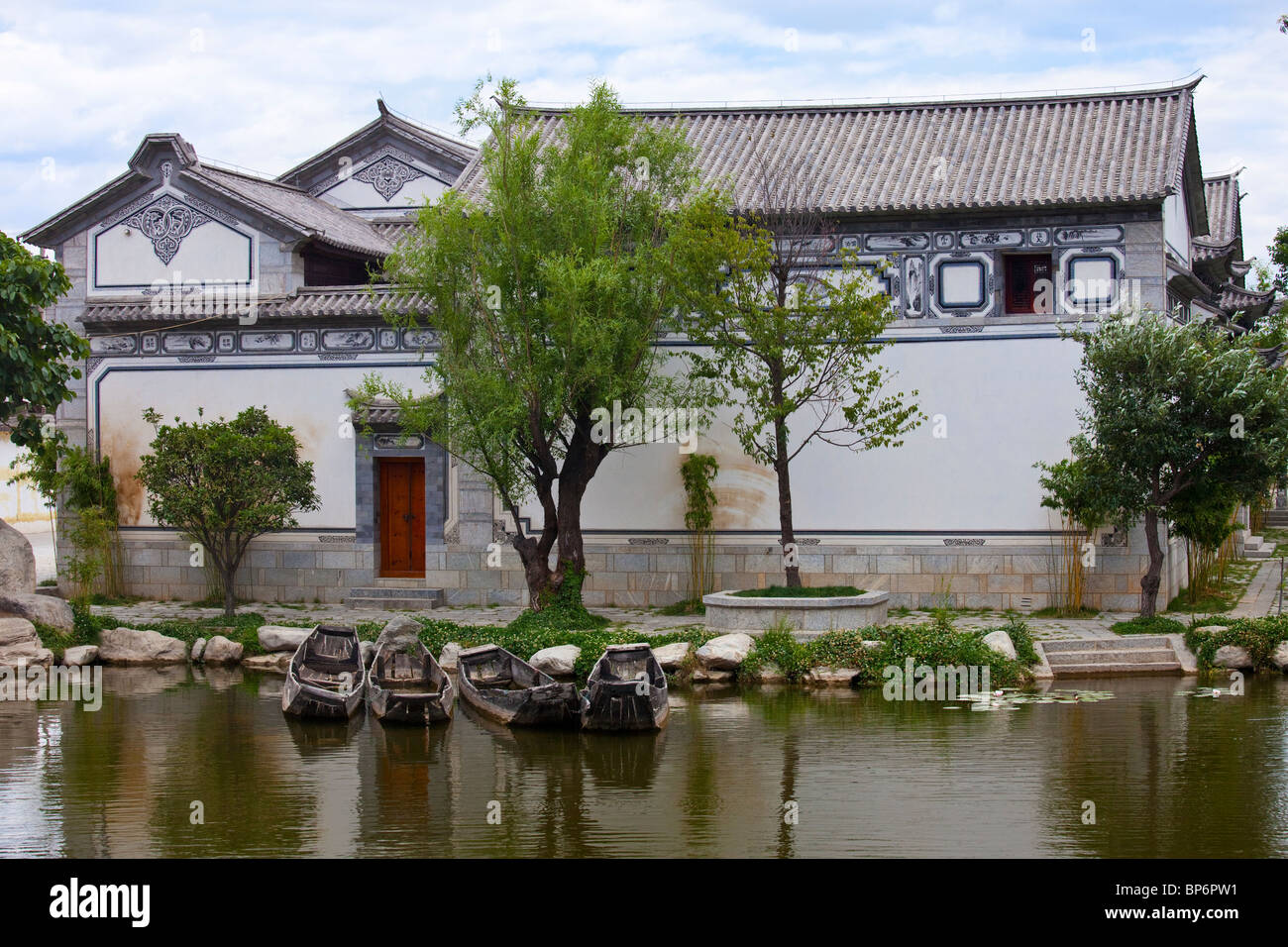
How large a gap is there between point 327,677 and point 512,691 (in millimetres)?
2516

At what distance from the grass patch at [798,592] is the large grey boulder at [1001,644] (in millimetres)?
1864

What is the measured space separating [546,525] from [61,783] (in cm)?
710

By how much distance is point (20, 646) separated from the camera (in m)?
14.7

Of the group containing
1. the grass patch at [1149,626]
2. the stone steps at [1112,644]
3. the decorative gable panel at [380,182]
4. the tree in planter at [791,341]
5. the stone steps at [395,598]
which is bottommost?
the stone steps at [1112,644]

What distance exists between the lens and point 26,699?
45.2 ft

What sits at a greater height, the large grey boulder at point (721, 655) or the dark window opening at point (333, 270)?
the dark window opening at point (333, 270)

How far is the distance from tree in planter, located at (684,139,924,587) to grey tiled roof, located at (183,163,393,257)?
5.85m

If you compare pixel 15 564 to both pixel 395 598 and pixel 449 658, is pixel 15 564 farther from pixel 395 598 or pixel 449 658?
pixel 449 658

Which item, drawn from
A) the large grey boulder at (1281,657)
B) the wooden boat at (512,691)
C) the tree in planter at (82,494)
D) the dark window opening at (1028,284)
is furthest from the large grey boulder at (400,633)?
the large grey boulder at (1281,657)

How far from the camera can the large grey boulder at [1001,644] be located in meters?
13.6

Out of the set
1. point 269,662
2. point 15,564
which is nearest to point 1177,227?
point 269,662

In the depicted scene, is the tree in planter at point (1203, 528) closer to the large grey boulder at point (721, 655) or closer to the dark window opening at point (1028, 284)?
the dark window opening at point (1028, 284)
